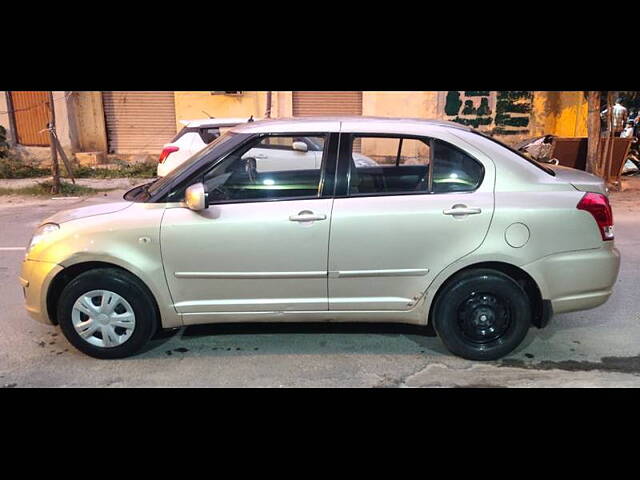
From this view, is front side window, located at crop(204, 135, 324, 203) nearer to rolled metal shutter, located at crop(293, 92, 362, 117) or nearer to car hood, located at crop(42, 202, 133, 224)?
car hood, located at crop(42, 202, 133, 224)

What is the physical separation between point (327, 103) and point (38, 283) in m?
11.7

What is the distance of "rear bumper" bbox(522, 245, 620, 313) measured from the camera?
11.5ft

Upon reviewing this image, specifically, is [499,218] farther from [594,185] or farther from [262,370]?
[262,370]

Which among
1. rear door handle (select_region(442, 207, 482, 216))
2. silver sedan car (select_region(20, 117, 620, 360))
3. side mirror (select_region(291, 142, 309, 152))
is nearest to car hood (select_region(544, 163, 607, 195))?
silver sedan car (select_region(20, 117, 620, 360))

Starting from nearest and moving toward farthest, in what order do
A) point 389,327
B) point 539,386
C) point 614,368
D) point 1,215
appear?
point 539,386 → point 614,368 → point 389,327 → point 1,215

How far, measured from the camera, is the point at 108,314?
3592 millimetres

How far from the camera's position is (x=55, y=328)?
4266 mm

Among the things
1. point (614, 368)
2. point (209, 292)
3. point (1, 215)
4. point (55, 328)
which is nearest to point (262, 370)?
point (209, 292)

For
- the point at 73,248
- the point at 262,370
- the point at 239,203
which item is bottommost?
the point at 262,370

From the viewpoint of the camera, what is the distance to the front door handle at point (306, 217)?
3441mm

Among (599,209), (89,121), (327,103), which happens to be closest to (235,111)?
(327,103)

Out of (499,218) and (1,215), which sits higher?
(499,218)

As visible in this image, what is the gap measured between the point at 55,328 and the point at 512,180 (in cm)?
378

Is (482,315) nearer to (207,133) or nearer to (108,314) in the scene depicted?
(108,314)
